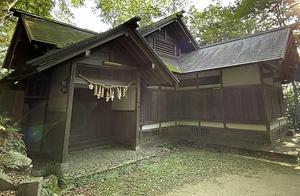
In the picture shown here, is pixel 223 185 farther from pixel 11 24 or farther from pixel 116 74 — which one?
pixel 11 24

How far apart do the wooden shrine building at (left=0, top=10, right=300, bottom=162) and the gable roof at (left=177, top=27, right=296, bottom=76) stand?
0.05m

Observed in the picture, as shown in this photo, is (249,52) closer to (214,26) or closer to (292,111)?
(292,111)

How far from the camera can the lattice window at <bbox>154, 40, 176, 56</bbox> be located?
11062 millimetres

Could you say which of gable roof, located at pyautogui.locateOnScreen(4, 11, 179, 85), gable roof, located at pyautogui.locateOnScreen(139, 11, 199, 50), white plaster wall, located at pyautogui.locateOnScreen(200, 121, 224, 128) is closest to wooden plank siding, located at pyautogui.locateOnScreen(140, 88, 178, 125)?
gable roof, located at pyautogui.locateOnScreen(4, 11, 179, 85)

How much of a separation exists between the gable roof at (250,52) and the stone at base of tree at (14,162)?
7.97 m

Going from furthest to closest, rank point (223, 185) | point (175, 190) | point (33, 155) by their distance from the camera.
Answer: point (33, 155) → point (223, 185) → point (175, 190)

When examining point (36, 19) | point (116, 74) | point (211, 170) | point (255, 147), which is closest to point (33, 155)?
point (116, 74)

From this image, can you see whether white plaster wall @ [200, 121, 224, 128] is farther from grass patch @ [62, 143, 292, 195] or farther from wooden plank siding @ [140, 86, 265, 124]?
grass patch @ [62, 143, 292, 195]

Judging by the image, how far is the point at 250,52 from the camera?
8203 millimetres

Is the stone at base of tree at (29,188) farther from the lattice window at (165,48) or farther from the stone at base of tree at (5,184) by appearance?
the lattice window at (165,48)

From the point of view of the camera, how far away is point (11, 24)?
11.9 meters

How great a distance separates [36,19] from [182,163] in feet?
27.7

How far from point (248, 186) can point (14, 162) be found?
5.43 m

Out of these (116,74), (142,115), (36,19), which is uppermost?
(36,19)
